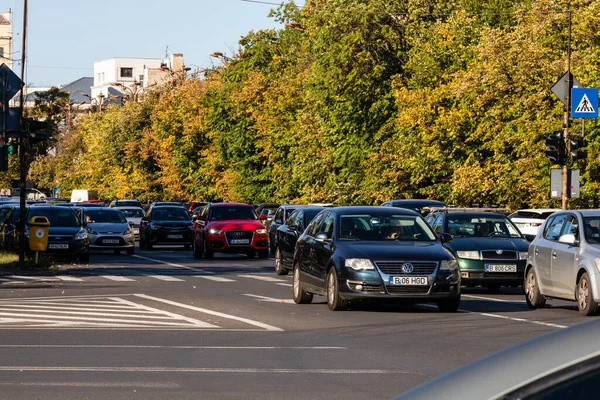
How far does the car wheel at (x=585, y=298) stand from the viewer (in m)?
18.0

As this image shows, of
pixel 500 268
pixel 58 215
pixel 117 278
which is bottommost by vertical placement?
pixel 117 278

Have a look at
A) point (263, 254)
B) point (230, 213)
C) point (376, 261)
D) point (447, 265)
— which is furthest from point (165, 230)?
point (447, 265)

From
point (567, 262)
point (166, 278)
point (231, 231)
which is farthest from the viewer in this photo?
point (231, 231)

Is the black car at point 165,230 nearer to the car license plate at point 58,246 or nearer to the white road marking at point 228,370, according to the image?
the car license plate at point 58,246

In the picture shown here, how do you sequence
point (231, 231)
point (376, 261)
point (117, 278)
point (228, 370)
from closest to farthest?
1. point (228, 370)
2. point (376, 261)
3. point (117, 278)
4. point (231, 231)

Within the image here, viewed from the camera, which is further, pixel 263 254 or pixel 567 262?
pixel 263 254

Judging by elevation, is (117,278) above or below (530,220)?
below

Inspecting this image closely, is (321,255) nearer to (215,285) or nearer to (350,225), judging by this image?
(350,225)

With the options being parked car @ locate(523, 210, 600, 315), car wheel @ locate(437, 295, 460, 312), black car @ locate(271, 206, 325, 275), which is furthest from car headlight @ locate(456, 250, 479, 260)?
black car @ locate(271, 206, 325, 275)

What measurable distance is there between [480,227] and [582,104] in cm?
1461

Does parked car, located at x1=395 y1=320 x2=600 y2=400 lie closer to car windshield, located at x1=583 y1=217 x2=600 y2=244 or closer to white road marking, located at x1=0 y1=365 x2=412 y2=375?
white road marking, located at x1=0 y1=365 x2=412 y2=375

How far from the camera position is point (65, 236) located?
119 ft

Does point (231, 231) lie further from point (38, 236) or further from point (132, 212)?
point (132, 212)

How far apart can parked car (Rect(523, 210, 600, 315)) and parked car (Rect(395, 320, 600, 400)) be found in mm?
15078
